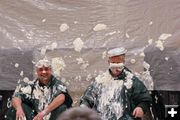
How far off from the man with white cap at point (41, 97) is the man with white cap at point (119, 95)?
0.65ft

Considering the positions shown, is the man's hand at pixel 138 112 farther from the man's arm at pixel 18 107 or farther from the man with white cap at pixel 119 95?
the man's arm at pixel 18 107

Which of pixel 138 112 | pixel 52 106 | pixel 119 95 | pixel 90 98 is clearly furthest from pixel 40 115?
pixel 138 112

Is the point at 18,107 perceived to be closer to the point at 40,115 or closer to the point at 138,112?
the point at 40,115

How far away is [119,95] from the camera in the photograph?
3.79 m

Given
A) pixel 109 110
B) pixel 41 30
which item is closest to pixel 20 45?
Result: pixel 41 30

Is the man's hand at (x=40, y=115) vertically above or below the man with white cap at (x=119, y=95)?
below

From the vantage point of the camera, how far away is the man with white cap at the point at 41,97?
12.7ft

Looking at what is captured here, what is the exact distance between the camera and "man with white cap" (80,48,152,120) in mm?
3756

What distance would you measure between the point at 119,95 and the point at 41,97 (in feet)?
2.05

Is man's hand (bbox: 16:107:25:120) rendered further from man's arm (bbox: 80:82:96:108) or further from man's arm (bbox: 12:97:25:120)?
man's arm (bbox: 80:82:96:108)

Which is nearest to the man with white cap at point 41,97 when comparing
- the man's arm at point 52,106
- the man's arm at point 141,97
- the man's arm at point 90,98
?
the man's arm at point 52,106

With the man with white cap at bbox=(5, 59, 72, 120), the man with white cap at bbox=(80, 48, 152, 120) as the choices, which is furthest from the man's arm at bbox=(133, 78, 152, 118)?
the man with white cap at bbox=(5, 59, 72, 120)

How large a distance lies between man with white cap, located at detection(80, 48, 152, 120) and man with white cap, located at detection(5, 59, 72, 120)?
0.20 metres

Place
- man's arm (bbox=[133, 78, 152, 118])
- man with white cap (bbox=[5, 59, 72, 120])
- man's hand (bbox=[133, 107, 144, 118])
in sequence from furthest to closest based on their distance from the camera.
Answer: man with white cap (bbox=[5, 59, 72, 120]) → man's arm (bbox=[133, 78, 152, 118]) → man's hand (bbox=[133, 107, 144, 118])
